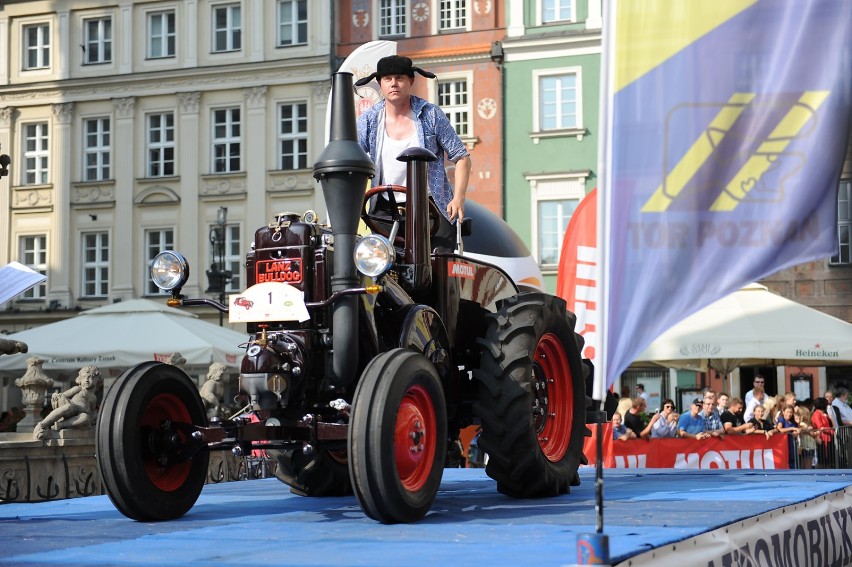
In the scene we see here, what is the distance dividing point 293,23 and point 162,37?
4.32 metres

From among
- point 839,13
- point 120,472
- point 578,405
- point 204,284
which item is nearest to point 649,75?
point 839,13

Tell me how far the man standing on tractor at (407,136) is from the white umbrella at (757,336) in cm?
1020

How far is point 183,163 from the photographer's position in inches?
1581

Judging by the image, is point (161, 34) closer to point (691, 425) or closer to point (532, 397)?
point (691, 425)

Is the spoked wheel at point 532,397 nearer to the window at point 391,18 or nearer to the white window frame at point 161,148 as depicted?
the window at point 391,18

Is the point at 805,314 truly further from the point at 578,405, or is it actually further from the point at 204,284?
the point at 204,284

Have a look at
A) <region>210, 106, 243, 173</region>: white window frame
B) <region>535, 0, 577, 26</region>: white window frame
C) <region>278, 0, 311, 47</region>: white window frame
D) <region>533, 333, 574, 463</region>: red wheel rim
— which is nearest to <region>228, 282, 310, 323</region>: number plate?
<region>533, 333, 574, 463</region>: red wheel rim

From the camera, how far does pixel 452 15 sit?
125 feet

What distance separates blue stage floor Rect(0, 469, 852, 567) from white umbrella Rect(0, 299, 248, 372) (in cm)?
1153

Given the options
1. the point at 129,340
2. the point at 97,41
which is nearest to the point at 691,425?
the point at 129,340

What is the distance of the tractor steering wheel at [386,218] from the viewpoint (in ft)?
24.2

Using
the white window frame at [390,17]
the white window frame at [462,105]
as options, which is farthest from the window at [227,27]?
the white window frame at [462,105]

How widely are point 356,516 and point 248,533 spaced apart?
93 cm

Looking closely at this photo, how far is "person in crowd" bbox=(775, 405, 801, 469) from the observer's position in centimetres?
1658
